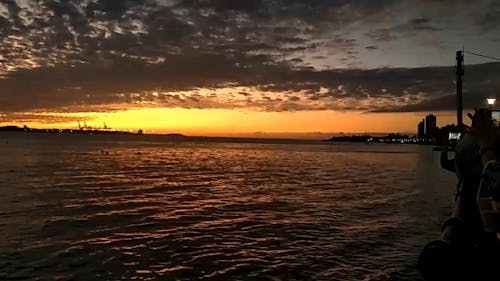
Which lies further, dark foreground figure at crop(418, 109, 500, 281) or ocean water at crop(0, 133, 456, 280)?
ocean water at crop(0, 133, 456, 280)

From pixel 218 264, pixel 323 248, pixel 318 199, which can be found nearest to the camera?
pixel 218 264

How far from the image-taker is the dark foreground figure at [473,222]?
823cm

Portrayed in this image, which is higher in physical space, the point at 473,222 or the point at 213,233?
the point at 473,222

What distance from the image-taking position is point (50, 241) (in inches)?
575

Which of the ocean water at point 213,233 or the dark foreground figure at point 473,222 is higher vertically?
the dark foreground figure at point 473,222

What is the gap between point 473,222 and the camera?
1123 cm

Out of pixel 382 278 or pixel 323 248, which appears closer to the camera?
pixel 382 278

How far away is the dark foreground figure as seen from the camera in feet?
27.0

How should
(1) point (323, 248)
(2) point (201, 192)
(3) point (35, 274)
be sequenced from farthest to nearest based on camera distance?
(2) point (201, 192)
(1) point (323, 248)
(3) point (35, 274)

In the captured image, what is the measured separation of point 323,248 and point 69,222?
10368mm

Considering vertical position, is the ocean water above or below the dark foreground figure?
below

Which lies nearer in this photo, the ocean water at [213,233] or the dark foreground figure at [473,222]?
the dark foreground figure at [473,222]

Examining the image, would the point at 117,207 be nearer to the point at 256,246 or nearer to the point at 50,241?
the point at 50,241

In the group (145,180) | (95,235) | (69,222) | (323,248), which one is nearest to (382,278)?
(323,248)
